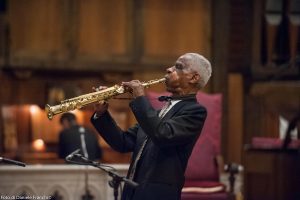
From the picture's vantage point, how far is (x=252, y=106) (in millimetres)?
8062

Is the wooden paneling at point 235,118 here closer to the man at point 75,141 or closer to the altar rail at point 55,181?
the man at point 75,141

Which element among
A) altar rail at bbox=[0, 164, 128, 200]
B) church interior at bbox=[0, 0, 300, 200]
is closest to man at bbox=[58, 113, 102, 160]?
altar rail at bbox=[0, 164, 128, 200]

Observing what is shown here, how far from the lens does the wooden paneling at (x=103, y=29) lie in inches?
303

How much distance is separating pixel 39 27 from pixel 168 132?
4.65 meters

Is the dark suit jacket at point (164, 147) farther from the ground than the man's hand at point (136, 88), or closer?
closer

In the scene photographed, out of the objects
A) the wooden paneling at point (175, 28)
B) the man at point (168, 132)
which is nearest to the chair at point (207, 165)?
the man at point (168, 132)

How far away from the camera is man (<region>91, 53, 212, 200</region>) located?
3.30m

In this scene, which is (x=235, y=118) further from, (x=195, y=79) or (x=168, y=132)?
(x=168, y=132)

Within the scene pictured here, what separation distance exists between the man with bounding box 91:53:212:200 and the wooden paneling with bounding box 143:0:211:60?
168 inches

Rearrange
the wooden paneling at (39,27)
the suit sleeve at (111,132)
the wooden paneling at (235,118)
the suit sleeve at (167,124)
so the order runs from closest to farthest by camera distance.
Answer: the suit sleeve at (167,124), the suit sleeve at (111,132), the wooden paneling at (39,27), the wooden paneling at (235,118)

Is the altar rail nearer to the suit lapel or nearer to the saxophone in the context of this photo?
the saxophone

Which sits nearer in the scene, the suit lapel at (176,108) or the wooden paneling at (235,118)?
the suit lapel at (176,108)

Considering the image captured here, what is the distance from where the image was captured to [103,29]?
Answer: 25.4 ft

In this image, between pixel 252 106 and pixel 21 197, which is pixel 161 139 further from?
pixel 252 106
